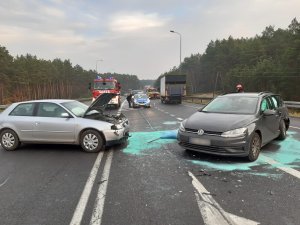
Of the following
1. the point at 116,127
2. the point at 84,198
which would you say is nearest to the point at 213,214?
the point at 84,198

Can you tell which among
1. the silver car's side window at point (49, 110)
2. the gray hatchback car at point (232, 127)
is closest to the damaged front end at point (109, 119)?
Result: the silver car's side window at point (49, 110)

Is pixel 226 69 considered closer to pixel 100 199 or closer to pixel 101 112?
pixel 101 112

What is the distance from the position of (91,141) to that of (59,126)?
94cm

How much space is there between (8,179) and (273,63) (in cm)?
6795

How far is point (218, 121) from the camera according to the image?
26.3 ft

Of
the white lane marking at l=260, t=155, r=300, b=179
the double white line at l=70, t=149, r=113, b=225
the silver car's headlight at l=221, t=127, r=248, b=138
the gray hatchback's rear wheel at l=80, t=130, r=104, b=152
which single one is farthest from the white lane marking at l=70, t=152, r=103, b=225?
the white lane marking at l=260, t=155, r=300, b=179

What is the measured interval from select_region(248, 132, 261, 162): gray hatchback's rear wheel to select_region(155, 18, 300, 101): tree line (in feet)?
151

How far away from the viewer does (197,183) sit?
6.25 metres

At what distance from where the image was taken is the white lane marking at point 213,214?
455cm

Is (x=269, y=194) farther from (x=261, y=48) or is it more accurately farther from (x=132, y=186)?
(x=261, y=48)

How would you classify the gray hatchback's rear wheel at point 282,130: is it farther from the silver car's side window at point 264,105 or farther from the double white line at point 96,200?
the double white line at point 96,200

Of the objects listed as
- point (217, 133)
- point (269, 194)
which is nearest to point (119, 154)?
point (217, 133)

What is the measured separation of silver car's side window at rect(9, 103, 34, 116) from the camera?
984 cm

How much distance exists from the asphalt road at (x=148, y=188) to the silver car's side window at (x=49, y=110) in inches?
40.1
